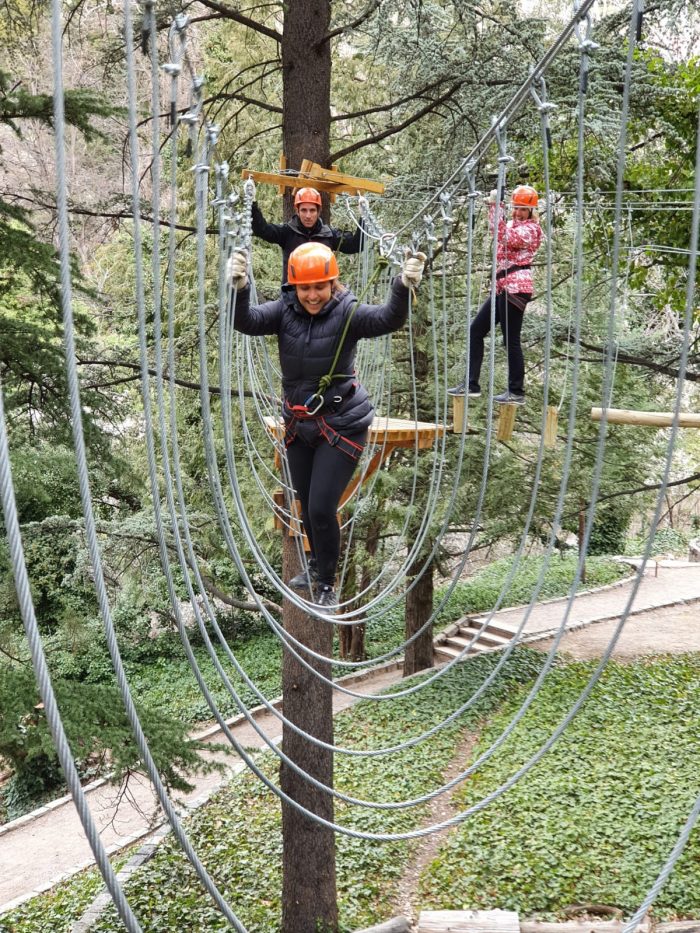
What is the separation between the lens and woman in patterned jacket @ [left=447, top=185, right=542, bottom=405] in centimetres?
396

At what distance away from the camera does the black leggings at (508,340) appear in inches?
168

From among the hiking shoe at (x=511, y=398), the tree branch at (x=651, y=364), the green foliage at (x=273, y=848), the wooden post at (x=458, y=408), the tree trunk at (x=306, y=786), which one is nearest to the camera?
the hiking shoe at (x=511, y=398)

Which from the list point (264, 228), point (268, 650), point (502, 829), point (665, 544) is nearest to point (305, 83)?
point (264, 228)

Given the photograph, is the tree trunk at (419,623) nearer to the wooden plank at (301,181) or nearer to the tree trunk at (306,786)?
the tree trunk at (306,786)

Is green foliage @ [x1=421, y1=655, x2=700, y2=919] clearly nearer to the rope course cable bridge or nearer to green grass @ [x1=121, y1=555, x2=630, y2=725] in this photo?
the rope course cable bridge

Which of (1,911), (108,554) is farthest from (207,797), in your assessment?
(108,554)

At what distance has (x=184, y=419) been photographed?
10148 millimetres

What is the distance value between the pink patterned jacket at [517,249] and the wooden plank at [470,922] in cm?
309

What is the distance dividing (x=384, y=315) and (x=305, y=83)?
8.95ft

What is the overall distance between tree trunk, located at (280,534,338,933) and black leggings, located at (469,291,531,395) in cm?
162

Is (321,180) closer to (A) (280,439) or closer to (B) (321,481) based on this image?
(A) (280,439)

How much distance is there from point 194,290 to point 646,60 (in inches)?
198

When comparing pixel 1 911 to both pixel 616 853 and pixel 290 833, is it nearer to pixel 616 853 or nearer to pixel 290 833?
pixel 290 833

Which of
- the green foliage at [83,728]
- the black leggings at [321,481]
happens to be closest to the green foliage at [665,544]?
the green foliage at [83,728]
